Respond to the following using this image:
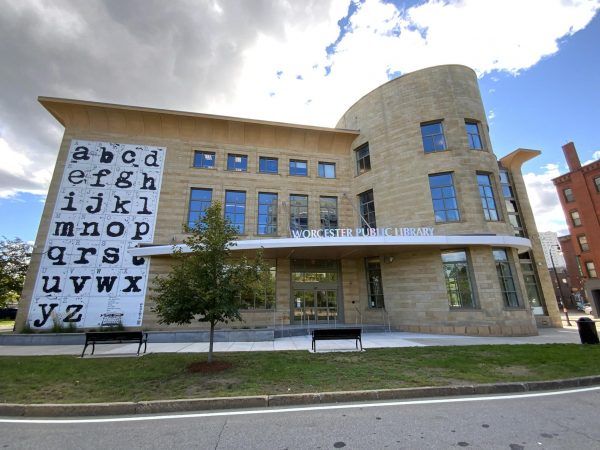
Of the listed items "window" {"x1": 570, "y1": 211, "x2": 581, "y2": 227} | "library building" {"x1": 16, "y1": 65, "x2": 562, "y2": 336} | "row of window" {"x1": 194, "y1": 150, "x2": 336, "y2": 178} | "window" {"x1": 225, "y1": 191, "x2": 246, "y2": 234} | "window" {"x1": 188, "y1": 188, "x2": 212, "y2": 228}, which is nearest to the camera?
"library building" {"x1": 16, "y1": 65, "x2": 562, "y2": 336}

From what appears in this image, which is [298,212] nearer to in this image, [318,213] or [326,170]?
[318,213]

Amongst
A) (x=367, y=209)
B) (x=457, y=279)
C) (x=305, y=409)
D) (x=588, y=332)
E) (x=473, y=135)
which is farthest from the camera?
(x=367, y=209)

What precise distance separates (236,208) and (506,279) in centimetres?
1793

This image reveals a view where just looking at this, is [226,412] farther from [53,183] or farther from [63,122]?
[63,122]

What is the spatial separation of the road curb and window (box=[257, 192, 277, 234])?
50.5 ft

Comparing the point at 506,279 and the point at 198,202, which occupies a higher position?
the point at 198,202

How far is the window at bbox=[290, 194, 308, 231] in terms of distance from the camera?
21.4 meters

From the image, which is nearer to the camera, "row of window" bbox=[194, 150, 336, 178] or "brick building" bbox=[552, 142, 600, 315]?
"row of window" bbox=[194, 150, 336, 178]

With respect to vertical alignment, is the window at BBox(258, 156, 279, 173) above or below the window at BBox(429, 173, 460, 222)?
above

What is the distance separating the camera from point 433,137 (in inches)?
759

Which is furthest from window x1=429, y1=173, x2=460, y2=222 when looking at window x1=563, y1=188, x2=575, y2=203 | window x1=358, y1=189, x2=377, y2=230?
window x1=563, y1=188, x2=575, y2=203

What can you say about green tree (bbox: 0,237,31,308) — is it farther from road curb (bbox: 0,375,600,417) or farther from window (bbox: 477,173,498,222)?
window (bbox: 477,173,498,222)

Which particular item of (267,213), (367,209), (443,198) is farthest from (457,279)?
(267,213)

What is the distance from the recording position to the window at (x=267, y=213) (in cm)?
2091
